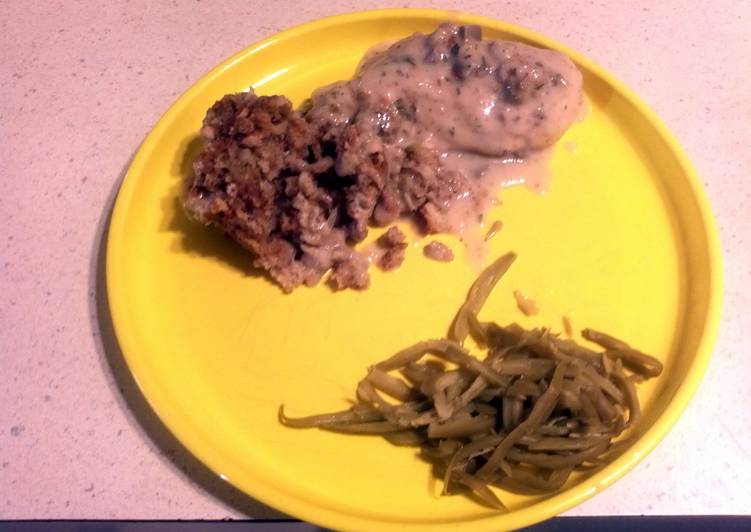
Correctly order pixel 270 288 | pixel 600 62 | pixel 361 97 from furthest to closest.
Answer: pixel 600 62, pixel 361 97, pixel 270 288

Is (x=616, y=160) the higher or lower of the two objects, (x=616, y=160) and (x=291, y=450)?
the higher

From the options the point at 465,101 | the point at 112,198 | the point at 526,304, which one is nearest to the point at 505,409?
the point at 526,304

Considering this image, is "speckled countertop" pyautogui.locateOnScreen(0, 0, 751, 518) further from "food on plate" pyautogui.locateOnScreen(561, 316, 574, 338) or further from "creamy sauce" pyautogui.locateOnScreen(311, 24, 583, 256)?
"creamy sauce" pyautogui.locateOnScreen(311, 24, 583, 256)

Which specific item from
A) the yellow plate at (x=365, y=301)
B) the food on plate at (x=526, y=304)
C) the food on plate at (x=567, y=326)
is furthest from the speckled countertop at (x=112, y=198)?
the food on plate at (x=526, y=304)

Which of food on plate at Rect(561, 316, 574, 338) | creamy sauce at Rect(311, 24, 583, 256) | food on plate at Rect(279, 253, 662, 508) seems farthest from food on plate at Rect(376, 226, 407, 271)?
food on plate at Rect(561, 316, 574, 338)

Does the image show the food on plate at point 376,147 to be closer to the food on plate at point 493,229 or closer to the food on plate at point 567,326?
the food on plate at point 493,229

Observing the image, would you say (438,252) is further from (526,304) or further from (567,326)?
(567,326)

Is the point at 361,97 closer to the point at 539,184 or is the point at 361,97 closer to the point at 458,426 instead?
the point at 539,184

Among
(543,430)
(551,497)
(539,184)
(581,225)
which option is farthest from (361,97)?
(551,497)
